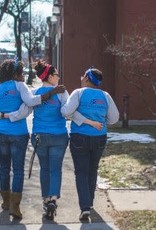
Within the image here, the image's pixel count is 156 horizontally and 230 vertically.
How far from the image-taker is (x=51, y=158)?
19.9 ft

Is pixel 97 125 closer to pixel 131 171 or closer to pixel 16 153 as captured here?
pixel 16 153

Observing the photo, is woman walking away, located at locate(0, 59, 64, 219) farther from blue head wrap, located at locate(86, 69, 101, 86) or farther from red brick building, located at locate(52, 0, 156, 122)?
red brick building, located at locate(52, 0, 156, 122)

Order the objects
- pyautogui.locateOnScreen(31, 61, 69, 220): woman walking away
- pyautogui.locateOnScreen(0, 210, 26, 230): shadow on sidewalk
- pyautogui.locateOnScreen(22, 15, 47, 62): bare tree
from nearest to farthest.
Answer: pyautogui.locateOnScreen(0, 210, 26, 230): shadow on sidewalk
pyautogui.locateOnScreen(31, 61, 69, 220): woman walking away
pyautogui.locateOnScreen(22, 15, 47, 62): bare tree

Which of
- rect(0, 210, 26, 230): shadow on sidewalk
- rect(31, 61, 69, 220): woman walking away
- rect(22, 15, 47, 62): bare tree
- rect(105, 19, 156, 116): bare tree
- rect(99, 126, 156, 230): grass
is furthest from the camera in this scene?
rect(22, 15, 47, 62): bare tree

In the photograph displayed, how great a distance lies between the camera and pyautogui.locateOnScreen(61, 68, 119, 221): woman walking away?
19.7 ft

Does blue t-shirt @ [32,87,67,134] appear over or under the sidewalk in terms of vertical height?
over

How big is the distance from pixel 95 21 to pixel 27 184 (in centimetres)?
1038

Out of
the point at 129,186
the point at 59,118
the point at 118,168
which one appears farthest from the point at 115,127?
the point at 59,118

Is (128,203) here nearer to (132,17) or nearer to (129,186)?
(129,186)

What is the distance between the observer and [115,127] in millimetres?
15047

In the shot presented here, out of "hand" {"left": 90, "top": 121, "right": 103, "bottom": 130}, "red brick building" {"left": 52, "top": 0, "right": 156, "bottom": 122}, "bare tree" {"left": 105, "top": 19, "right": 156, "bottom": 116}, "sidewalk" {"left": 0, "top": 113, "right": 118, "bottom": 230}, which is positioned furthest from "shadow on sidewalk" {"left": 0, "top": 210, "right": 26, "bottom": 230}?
"red brick building" {"left": 52, "top": 0, "right": 156, "bottom": 122}

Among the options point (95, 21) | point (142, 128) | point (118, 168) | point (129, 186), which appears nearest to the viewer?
point (129, 186)

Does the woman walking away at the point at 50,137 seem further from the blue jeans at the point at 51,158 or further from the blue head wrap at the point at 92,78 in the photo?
the blue head wrap at the point at 92,78

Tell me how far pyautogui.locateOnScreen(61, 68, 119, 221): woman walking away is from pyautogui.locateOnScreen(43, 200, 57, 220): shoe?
31 centimetres
